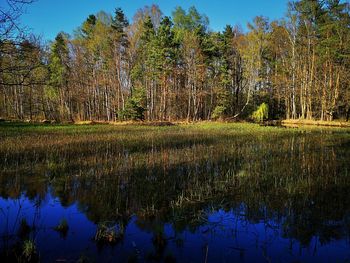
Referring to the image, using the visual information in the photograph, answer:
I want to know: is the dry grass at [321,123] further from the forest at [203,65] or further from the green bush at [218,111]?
the green bush at [218,111]

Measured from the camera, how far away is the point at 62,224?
5973 mm

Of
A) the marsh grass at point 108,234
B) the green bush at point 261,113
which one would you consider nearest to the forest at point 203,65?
the green bush at point 261,113

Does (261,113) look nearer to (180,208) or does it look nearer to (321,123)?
(321,123)

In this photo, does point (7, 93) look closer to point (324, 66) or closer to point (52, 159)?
point (52, 159)

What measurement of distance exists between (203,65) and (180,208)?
36095 mm

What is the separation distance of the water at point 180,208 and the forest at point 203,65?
93.0ft

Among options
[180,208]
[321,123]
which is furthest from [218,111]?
[180,208]

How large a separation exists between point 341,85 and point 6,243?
133ft

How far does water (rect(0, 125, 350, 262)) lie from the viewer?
5129 mm

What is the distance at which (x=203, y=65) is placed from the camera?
41219mm

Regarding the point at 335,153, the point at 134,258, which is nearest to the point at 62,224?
the point at 134,258

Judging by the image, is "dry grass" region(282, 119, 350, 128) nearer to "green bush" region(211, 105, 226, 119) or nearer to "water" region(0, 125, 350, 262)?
"green bush" region(211, 105, 226, 119)

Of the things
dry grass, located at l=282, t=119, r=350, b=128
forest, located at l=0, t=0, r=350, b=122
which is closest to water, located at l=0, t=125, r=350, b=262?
dry grass, located at l=282, t=119, r=350, b=128

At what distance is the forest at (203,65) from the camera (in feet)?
122
